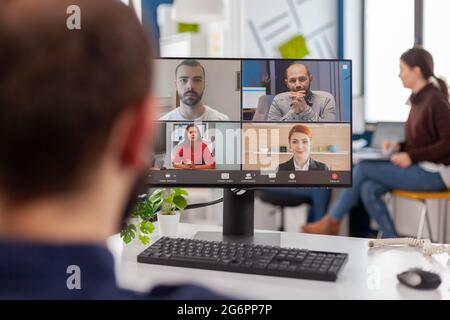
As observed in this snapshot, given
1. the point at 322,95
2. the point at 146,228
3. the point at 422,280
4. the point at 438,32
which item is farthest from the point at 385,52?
the point at 422,280

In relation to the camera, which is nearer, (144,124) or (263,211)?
(144,124)

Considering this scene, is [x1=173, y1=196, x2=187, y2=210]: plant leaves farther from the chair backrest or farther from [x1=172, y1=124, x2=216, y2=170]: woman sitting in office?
the chair backrest

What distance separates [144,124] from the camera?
1.60ft

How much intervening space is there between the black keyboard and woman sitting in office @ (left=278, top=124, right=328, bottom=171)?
272 mm

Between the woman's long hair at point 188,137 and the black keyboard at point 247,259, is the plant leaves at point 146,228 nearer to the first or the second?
the black keyboard at point 247,259

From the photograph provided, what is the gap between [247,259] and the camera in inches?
49.1

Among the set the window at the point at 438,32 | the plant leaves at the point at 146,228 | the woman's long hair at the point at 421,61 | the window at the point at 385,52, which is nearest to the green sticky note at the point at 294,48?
the window at the point at 385,52

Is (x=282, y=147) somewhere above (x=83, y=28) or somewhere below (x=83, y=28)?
below

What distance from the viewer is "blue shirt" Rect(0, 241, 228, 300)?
462 millimetres

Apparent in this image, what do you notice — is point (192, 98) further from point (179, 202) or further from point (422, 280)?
point (422, 280)

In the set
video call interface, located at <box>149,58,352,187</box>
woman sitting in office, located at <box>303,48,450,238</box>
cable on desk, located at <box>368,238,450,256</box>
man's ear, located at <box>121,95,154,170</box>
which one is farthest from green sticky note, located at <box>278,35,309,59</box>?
man's ear, located at <box>121,95,154,170</box>
